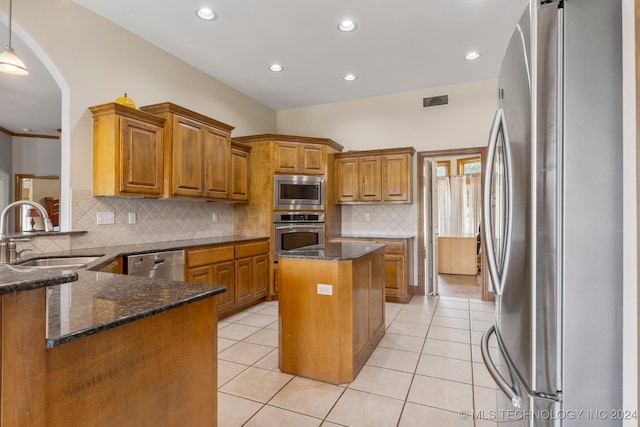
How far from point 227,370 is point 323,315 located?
90 centimetres

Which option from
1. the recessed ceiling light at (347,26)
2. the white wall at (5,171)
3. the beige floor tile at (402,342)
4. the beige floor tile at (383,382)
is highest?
the recessed ceiling light at (347,26)

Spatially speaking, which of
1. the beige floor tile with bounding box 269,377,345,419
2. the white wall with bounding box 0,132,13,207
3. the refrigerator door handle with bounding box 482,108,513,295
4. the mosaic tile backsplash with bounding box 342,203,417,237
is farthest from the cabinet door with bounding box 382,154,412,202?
the white wall with bounding box 0,132,13,207

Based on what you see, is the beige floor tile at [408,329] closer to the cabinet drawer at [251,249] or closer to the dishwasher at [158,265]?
the cabinet drawer at [251,249]

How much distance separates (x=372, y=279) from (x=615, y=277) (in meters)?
2.12

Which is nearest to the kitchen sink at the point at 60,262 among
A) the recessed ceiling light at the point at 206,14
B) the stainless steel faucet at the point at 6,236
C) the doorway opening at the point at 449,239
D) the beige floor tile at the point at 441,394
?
the stainless steel faucet at the point at 6,236

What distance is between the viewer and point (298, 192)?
478 cm

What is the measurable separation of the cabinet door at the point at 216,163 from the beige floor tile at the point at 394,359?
2.50 metres

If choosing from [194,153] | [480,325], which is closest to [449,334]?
[480,325]

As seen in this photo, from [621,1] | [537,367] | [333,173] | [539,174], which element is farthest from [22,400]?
[333,173]

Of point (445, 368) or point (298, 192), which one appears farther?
point (298, 192)

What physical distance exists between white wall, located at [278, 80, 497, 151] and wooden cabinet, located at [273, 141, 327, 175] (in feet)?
Answer: 2.78

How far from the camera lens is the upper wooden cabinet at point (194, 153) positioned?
3.35 metres

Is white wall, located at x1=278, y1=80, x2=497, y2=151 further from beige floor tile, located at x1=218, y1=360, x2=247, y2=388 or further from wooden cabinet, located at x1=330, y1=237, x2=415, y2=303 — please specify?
beige floor tile, located at x1=218, y1=360, x2=247, y2=388

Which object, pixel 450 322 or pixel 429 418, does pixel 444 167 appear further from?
pixel 429 418
